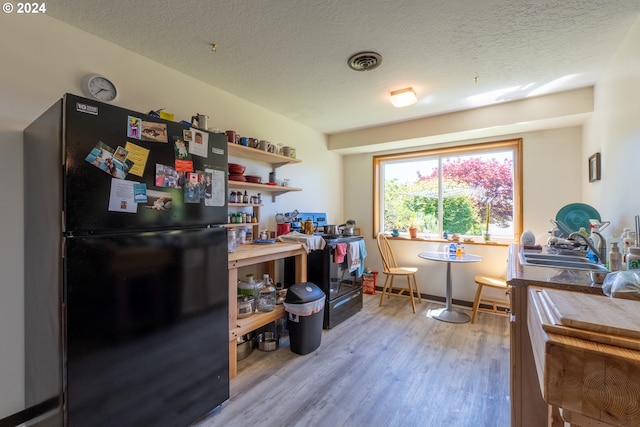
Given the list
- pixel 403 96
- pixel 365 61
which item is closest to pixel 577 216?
pixel 403 96

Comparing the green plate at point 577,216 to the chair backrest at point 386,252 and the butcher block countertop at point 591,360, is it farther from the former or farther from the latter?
the chair backrest at point 386,252

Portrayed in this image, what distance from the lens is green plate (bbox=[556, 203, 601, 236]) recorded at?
6.93 feet

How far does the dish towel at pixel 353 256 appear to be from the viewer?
121 inches

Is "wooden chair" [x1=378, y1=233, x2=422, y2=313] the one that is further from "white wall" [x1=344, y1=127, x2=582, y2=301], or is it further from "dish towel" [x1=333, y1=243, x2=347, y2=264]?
"dish towel" [x1=333, y1=243, x2=347, y2=264]

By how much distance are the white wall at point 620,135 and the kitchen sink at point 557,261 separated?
34 cm

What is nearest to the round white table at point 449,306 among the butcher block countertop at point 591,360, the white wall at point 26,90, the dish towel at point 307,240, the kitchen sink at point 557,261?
the kitchen sink at point 557,261

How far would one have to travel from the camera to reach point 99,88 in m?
1.76

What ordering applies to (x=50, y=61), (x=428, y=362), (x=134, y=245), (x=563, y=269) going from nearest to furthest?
(x=134, y=245) < (x=563, y=269) < (x=50, y=61) < (x=428, y=362)

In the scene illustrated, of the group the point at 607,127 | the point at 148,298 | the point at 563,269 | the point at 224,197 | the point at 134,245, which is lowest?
the point at 148,298

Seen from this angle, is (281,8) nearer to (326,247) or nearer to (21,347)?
(326,247)

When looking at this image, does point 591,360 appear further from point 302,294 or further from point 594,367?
point 302,294

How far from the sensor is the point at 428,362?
2240 millimetres

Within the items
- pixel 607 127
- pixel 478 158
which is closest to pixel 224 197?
pixel 607 127

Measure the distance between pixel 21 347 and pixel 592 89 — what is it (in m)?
4.70
